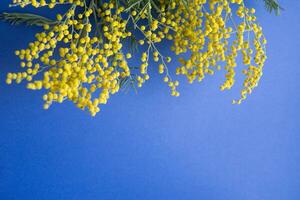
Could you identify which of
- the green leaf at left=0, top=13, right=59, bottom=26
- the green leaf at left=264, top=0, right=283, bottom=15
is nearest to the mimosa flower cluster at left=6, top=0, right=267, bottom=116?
the green leaf at left=0, top=13, right=59, bottom=26

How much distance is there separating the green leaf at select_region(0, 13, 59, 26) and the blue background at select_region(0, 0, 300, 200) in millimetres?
48

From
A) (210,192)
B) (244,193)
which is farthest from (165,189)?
(244,193)

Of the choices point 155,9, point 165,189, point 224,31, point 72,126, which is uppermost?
point 155,9

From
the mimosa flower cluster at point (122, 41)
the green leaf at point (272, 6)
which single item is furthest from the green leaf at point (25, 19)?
the green leaf at point (272, 6)

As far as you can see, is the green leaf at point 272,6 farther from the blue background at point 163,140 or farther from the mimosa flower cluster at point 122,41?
the mimosa flower cluster at point 122,41

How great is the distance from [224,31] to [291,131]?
2.03 ft

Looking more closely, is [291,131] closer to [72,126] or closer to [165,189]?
[165,189]

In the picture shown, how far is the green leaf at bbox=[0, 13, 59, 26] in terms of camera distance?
1.30 m

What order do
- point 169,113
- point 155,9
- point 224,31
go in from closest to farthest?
point 224,31, point 155,9, point 169,113

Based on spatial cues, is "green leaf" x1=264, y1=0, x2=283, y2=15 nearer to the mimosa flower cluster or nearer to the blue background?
the blue background

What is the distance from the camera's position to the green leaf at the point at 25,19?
51.1 inches

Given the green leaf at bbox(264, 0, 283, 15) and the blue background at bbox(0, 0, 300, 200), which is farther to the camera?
the green leaf at bbox(264, 0, 283, 15)

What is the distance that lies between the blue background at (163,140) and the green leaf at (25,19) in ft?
0.16

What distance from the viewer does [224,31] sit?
1332mm
